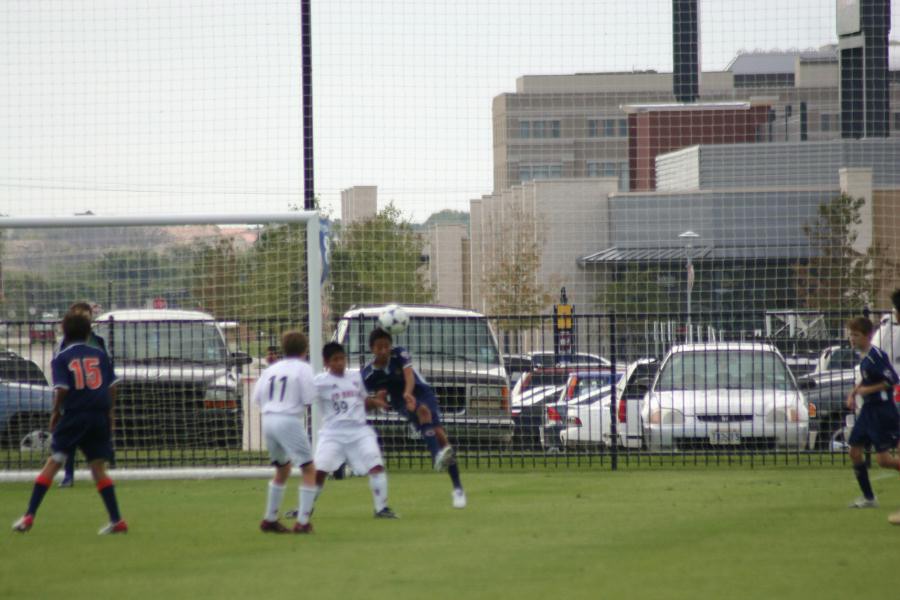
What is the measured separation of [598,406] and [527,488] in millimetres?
3576

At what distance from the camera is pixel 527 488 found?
43.8ft

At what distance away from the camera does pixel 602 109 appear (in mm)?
26969

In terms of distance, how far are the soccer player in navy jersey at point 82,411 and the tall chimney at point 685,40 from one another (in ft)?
34.0

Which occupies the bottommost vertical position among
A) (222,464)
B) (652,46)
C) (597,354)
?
(222,464)

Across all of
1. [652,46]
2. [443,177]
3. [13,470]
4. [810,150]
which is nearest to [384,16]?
[443,177]

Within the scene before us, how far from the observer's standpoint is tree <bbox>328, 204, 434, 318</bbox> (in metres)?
16.9

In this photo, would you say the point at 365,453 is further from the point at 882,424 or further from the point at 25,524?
the point at 882,424

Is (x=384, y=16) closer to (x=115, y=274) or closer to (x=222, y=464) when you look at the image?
(x=115, y=274)

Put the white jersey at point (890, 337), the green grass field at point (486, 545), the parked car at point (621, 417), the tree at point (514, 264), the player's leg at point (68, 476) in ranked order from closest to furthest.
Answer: the green grass field at point (486, 545) < the player's leg at point (68, 476) < the white jersey at point (890, 337) < the parked car at point (621, 417) < the tree at point (514, 264)

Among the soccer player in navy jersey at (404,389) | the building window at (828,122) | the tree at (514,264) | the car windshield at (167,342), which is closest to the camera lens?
the soccer player in navy jersey at (404,389)

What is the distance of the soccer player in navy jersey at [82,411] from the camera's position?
9906 mm

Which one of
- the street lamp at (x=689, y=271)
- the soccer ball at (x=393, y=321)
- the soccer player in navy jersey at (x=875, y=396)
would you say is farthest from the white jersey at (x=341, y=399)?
the street lamp at (x=689, y=271)

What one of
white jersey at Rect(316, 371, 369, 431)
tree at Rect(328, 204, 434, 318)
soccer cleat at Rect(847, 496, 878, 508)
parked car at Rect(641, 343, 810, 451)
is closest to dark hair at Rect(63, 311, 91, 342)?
white jersey at Rect(316, 371, 369, 431)

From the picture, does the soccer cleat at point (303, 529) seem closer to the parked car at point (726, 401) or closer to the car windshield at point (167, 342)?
the car windshield at point (167, 342)
